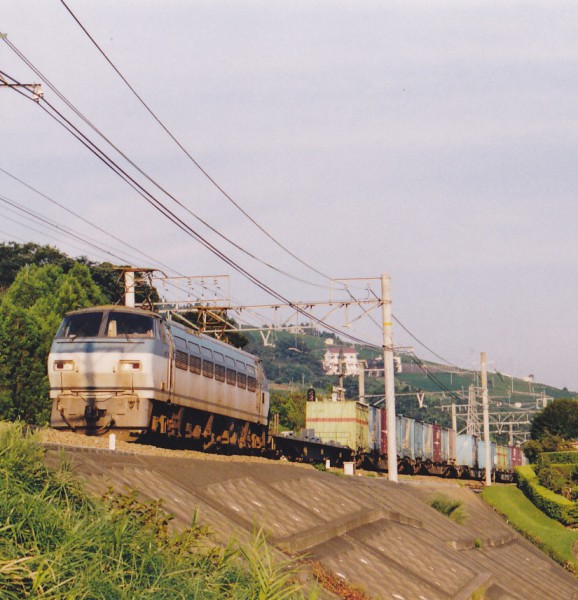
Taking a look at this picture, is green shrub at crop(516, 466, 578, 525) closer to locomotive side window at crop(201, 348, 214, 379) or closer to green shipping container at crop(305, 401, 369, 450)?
green shipping container at crop(305, 401, 369, 450)

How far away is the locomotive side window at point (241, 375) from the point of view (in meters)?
31.3

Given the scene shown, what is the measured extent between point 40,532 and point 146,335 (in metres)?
15.1

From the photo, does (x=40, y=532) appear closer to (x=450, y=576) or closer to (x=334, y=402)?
(x=450, y=576)

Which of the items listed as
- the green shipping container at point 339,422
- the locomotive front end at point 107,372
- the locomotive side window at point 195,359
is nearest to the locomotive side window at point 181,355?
the locomotive side window at point 195,359

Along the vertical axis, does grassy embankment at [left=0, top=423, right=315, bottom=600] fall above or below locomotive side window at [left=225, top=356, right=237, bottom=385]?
below

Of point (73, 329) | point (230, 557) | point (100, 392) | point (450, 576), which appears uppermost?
point (73, 329)

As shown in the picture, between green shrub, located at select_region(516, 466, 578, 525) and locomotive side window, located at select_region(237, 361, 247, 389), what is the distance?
20451 mm

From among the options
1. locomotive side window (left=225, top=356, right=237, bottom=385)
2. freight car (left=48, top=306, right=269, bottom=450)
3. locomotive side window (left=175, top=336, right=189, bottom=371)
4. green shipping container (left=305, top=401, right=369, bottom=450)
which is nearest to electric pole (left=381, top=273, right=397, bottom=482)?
green shipping container (left=305, top=401, right=369, bottom=450)

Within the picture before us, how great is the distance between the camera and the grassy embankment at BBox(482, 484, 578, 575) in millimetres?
36731

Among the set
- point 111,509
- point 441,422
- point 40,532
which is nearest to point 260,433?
point 111,509

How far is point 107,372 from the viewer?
79.0 feet

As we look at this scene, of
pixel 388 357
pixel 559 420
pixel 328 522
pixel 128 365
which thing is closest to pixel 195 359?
pixel 128 365

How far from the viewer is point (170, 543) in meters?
11.0

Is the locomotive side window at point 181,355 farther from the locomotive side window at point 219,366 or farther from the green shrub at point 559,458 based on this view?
the green shrub at point 559,458
